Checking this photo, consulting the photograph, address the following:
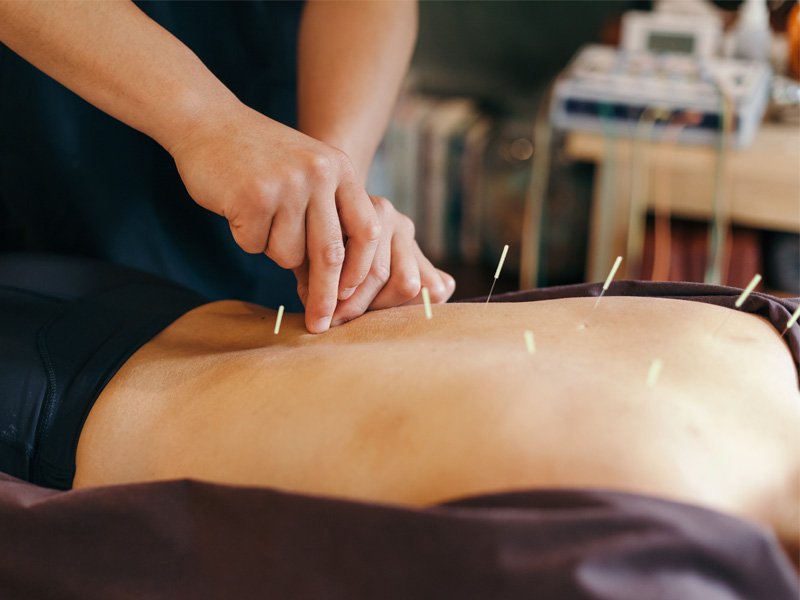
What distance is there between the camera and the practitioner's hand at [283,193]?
0.74 meters

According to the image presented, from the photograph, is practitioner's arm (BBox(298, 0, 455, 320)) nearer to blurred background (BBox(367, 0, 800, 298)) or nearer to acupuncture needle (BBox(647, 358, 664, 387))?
acupuncture needle (BBox(647, 358, 664, 387))

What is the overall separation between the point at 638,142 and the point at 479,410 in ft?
4.49

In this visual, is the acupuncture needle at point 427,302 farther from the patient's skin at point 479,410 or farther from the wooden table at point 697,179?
the wooden table at point 697,179

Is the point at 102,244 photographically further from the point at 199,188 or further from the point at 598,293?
the point at 598,293

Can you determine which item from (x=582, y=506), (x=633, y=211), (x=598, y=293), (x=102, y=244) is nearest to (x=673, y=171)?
(x=633, y=211)

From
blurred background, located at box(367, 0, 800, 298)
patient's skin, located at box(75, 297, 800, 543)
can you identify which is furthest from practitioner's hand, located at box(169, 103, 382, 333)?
blurred background, located at box(367, 0, 800, 298)

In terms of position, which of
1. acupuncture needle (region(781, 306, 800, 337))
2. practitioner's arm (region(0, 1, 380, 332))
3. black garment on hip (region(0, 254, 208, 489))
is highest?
practitioner's arm (region(0, 1, 380, 332))

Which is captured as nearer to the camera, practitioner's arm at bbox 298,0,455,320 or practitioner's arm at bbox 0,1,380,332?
practitioner's arm at bbox 0,1,380,332

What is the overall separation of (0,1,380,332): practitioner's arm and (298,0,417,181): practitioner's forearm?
0.28m

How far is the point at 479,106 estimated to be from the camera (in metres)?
2.76

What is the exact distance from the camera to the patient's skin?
548mm

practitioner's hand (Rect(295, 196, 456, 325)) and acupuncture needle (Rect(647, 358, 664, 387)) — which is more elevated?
practitioner's hand (Rect(295, 196, 456, 325))

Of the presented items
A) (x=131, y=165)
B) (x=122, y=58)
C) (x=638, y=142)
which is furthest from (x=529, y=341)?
(x=638, y=142)

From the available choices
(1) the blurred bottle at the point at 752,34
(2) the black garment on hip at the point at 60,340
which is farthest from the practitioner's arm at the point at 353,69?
(1) the blurred bottle at the point at 752,34
